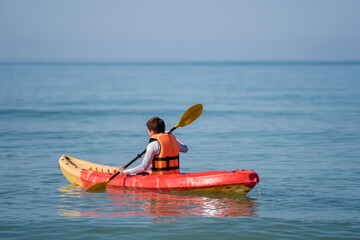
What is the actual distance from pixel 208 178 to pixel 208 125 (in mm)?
11557

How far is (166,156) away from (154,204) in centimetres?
76

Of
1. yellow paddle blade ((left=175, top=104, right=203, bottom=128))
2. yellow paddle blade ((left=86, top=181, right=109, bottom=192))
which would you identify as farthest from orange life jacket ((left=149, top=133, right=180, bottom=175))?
yellow paddle blade ((left=175, top=104, right=203, bottom=128))

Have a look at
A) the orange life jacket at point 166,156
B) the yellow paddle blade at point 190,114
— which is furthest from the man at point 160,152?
the yellow paddle blade at point 190,114

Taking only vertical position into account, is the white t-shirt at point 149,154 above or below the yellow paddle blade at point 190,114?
below

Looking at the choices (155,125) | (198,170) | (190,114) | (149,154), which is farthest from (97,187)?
(198,170)

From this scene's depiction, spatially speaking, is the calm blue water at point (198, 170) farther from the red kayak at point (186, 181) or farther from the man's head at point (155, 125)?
the man's head at point (155, 125)

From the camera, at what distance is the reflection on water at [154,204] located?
7.05 m

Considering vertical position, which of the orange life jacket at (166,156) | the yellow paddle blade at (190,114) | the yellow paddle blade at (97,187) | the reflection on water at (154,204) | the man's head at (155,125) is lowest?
the reflection on water at (154,204)

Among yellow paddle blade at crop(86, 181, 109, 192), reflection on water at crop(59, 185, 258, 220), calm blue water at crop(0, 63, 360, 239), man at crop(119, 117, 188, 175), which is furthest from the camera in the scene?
yellow paddle blade at crop(86, 181, 109, 192)

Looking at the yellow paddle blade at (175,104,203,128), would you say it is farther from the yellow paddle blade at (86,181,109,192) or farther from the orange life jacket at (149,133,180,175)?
the yellow paddle blade at (86,181,109,192)

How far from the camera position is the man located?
25.3 ft

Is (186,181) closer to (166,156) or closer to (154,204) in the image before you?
(166,156)

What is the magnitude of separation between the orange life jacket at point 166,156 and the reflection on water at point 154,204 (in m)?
0.36

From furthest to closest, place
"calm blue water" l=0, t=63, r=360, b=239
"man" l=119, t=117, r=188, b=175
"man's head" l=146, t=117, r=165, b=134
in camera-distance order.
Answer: "man's head" l=146, t=117, r=165, b=134 < "man" l=119, t=117, r=188, b=175 < "calm blue water" l=0, t=63, r=360, b=239
